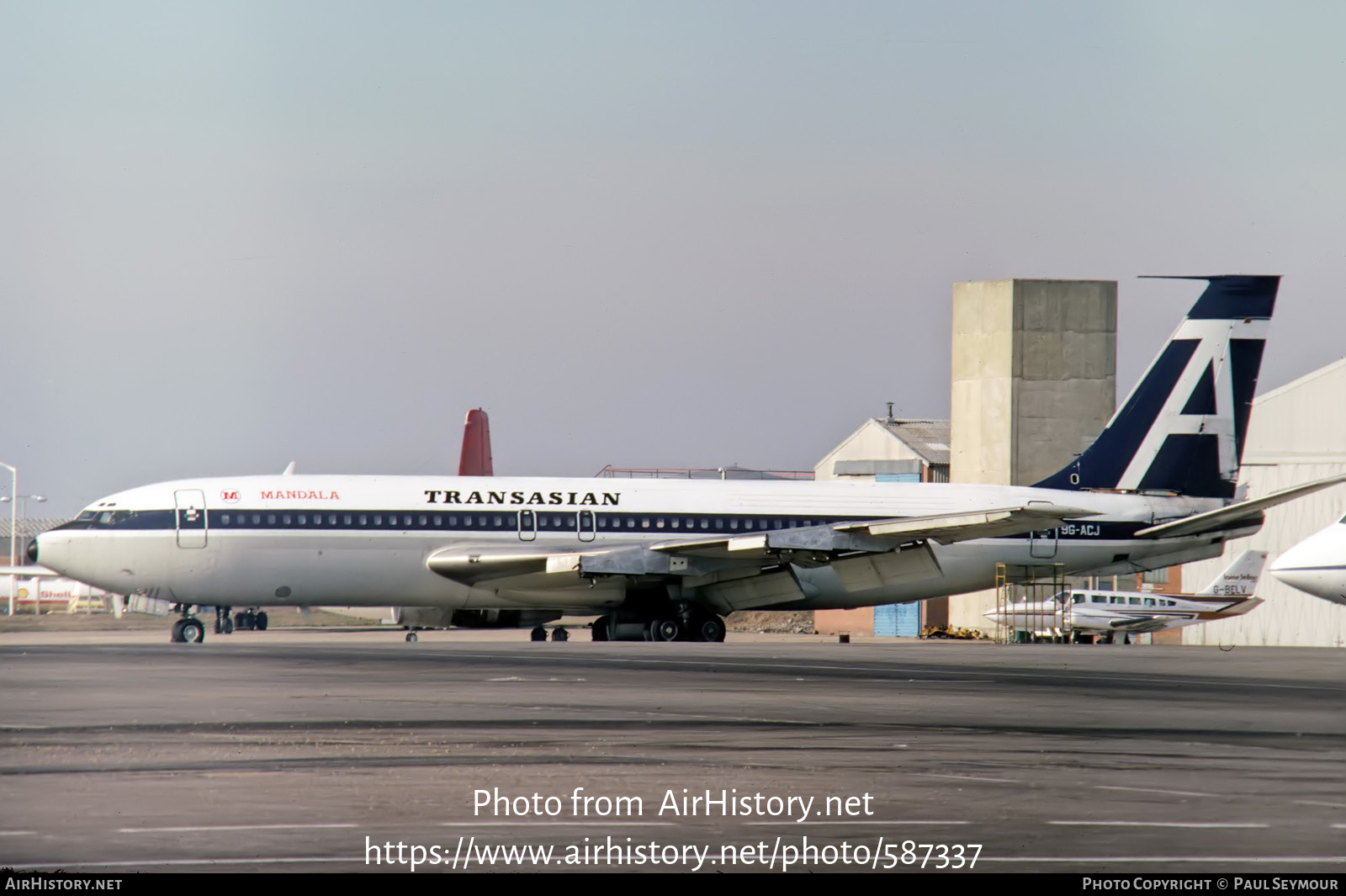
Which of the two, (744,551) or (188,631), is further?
(744,551)

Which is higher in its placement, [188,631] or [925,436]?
[925,436]

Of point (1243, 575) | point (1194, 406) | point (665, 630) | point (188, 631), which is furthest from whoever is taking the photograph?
point (1243, 575)

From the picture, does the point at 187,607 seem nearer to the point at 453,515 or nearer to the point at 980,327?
the point at 453,515

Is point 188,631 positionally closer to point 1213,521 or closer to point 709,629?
point 709,629

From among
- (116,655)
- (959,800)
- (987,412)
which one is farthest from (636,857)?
(987,412)

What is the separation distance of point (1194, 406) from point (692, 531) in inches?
567

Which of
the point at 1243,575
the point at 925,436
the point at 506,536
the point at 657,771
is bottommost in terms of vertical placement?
the point at 1243,575

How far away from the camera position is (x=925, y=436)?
247 ft

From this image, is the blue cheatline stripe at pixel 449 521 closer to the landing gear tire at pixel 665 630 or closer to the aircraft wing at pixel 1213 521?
the landing gear tire at pixel 665 630

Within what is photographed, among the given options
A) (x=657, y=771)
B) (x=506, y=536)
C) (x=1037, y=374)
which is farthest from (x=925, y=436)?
(x=657, y=771)

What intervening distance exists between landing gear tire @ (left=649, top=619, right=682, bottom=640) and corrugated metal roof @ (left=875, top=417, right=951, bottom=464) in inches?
1192

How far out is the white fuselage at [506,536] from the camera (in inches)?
1563

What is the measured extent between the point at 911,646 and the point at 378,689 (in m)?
18.0

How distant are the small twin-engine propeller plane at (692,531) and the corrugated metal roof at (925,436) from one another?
2574cm
